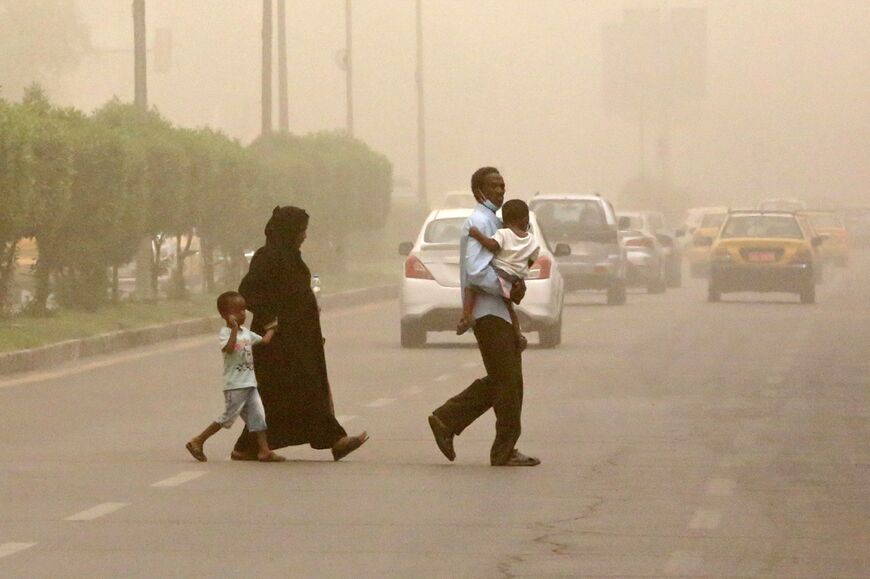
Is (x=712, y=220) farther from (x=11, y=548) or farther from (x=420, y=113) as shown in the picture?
(x=11, y=548)

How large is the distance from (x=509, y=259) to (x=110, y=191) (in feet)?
52.8

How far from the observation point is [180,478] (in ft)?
44.4

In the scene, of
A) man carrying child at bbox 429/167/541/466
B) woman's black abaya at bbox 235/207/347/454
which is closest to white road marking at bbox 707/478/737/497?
man carrying child at bbox 429/167/541/466

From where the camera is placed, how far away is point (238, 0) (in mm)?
175125

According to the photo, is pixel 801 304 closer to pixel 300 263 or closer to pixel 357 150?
pixel 357 150

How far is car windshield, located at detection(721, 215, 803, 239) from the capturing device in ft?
133

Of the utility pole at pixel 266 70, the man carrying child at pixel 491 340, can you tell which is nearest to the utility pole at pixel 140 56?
the utility pole at pixel 266 70

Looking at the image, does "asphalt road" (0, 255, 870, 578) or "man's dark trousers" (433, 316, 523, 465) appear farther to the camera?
"man's dark trousers" (433, 316, 523, 465)

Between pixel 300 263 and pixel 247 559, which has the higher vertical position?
pixel 300 263

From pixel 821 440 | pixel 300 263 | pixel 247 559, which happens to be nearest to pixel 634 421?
pixel 821 440

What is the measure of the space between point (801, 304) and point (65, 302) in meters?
14.1

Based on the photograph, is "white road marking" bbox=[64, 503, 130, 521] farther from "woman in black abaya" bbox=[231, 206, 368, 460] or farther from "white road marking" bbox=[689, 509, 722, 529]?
"white road marking" bbox=[689, 509, 722, 529]

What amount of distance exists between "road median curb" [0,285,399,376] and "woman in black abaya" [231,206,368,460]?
27.3 ft

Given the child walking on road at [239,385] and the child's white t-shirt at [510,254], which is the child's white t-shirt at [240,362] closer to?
the child walking on road at [239,385]
